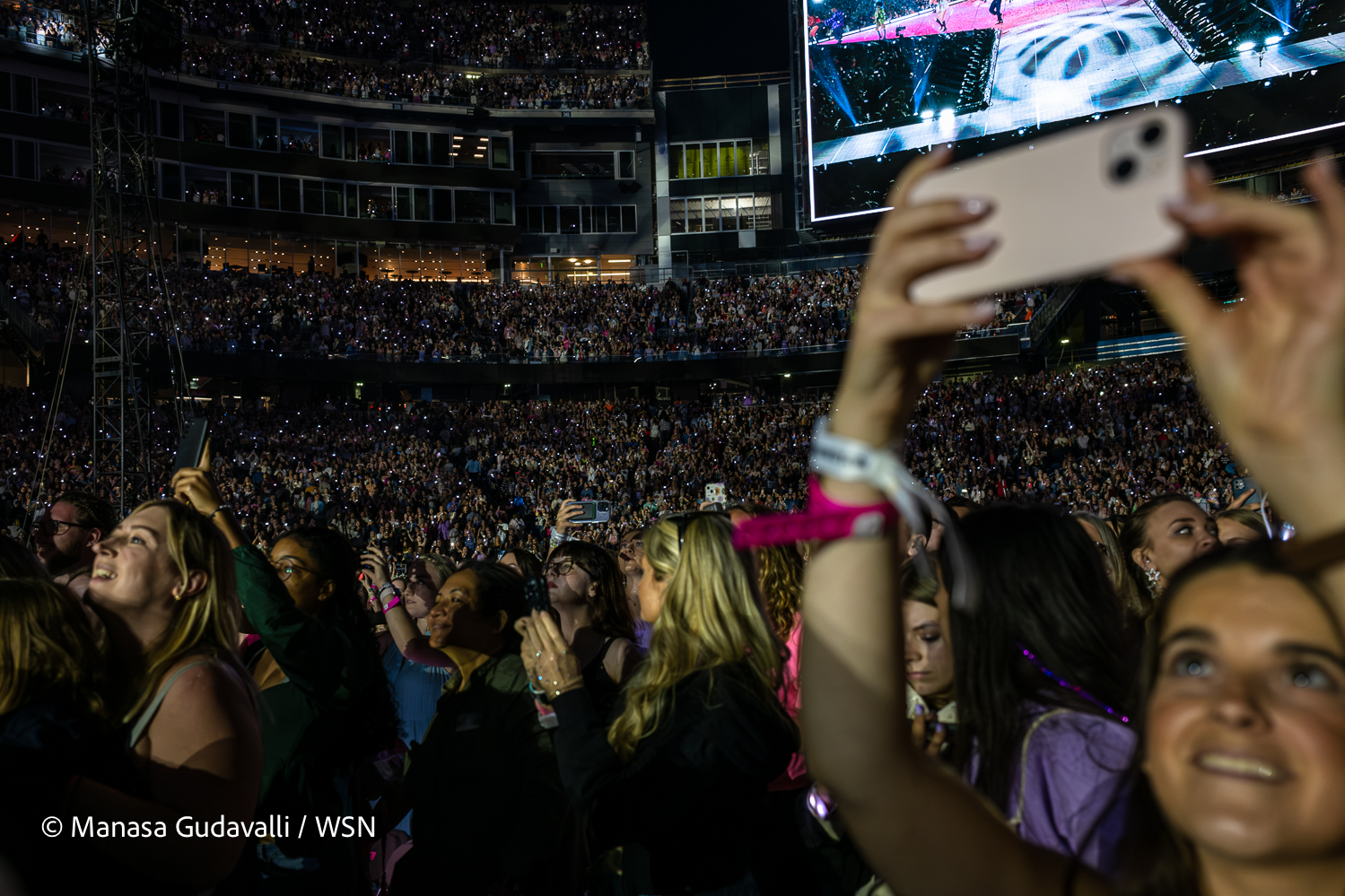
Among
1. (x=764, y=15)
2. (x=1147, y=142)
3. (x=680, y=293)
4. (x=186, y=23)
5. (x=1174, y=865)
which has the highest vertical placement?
(x=764, y=15)

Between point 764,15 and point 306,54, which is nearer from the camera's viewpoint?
point 306,54

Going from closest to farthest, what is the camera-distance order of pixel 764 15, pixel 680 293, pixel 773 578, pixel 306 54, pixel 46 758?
pixel 46 758
pixel 773 578
pixel 680 293
pixel 306 54
pixel 764 15

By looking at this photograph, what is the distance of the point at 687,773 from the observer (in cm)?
281

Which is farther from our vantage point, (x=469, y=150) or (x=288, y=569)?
(x=469, y=150)

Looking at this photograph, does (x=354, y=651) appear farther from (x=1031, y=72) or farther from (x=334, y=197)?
(x=334, y=197)

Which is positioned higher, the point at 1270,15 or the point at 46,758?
the point at 1270,15

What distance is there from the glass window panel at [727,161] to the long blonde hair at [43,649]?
40864 mm

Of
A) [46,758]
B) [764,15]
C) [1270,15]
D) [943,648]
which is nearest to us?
[46,758]

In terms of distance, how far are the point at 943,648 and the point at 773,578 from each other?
1356mm

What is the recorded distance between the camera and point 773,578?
4172 millimetres

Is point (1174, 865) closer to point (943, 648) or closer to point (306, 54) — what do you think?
point (943, 648)

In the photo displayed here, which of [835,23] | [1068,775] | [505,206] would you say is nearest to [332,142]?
[505,206]

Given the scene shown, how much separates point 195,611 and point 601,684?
1754 millimetres

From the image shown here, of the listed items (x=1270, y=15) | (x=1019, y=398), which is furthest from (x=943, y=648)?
(x=1270, y=15)
